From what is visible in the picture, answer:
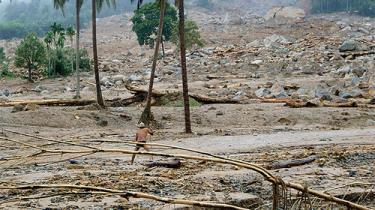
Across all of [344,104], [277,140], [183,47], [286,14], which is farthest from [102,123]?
[286,14]

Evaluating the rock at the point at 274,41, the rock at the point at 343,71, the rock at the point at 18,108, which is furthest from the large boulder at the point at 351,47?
the rock at the point at 18,108

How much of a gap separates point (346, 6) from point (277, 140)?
83.3 metres

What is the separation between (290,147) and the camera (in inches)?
557

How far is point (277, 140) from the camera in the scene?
15812 mm

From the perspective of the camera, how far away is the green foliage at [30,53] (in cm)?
3994

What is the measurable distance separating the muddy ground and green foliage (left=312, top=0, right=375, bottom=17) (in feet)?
172

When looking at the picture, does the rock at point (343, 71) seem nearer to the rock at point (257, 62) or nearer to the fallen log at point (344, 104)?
the rock at point (257, 62)

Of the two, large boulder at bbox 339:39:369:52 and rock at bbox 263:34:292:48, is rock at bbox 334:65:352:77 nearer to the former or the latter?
large boulder at bbox 339:39:369:52

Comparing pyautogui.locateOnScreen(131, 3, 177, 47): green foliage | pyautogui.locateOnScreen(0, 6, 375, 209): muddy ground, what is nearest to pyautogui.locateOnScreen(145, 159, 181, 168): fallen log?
pyautogui.locateOnScreen(0, 6, 375, 209): muddy ground

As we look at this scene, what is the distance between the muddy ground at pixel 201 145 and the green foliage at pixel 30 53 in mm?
1537

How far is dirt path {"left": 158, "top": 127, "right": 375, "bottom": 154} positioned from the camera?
14.6 meters

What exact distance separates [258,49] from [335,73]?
16.2m

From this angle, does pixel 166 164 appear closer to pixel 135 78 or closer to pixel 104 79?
pixel 135 78

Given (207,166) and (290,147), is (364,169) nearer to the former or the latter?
(207,166)
